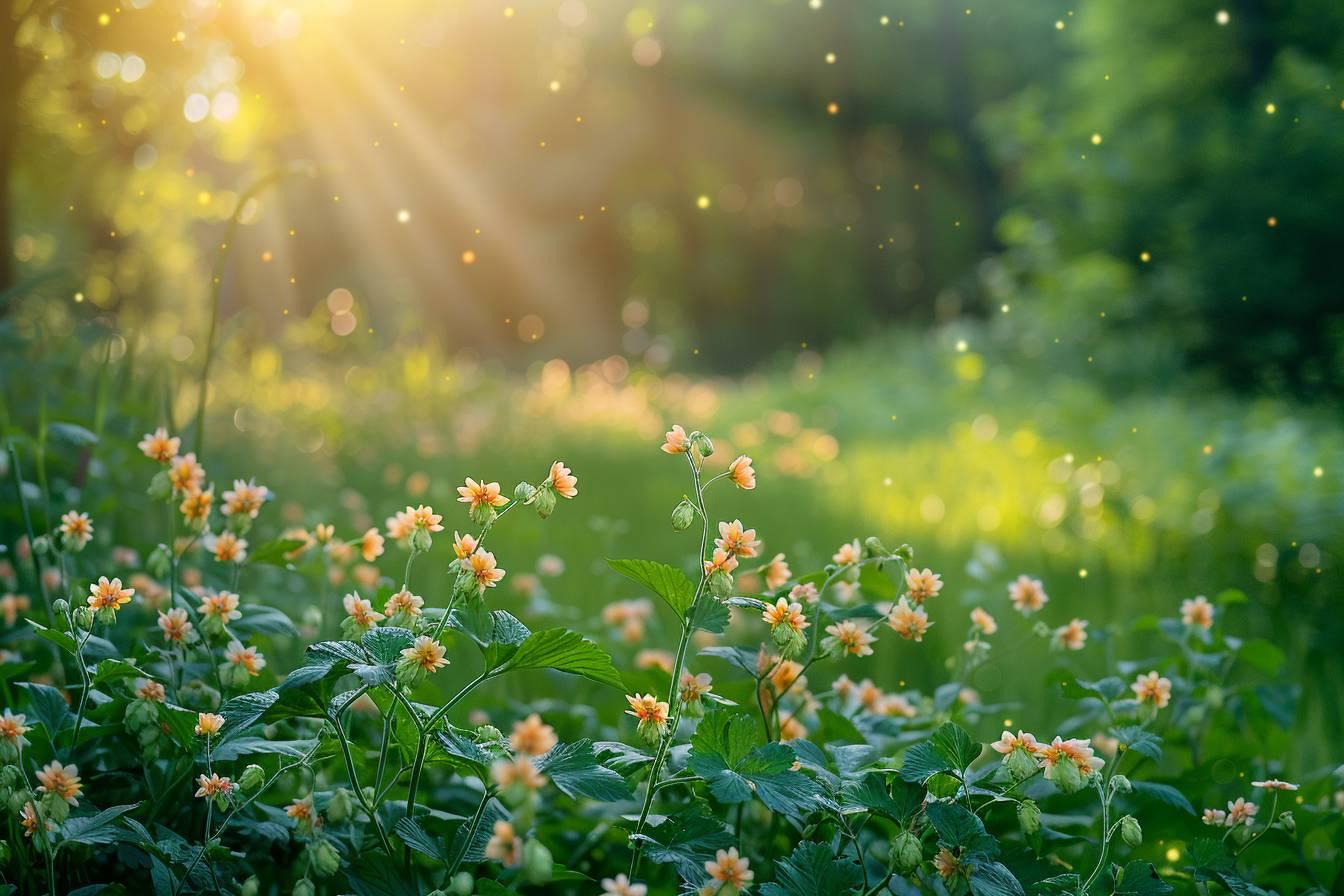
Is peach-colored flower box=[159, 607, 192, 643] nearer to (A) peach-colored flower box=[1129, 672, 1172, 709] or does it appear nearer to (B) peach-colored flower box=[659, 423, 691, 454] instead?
(B) peach-colored flower box=[659, 423, 691, 454]

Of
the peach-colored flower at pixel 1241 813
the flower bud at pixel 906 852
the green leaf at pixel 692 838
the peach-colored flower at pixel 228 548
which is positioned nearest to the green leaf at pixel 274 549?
the peach-colored flower at pixel 228 548

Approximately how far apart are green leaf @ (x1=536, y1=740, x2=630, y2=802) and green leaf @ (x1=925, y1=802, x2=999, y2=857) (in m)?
0.31

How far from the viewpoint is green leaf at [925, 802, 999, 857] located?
109 cm

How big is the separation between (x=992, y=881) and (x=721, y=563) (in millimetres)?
410

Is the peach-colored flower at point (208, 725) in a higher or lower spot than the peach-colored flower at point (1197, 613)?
higher

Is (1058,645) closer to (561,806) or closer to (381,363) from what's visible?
(561,806)

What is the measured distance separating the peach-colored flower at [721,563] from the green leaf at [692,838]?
0.24 metres

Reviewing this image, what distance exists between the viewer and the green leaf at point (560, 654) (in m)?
1.08

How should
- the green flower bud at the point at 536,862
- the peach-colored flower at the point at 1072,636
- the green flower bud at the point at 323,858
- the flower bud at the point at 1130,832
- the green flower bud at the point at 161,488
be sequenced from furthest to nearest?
1. the peach-colored flower at the point at 1072,636
2. the green flower bud at the point at 161,488
3. the flower bud at the point at 1130,832
4. the green flower bud at the point at 323,858
5. the green flower bud at the point at 536,862

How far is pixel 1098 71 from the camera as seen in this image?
273 inches

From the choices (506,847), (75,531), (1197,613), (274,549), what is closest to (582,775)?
(506,847)

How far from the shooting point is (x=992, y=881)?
3.61 feet

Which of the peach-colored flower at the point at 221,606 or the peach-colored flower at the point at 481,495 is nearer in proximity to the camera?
the peach-colored flower at the point at 481,495

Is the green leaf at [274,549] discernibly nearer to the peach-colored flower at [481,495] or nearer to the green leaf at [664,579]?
the peach-colored flower at [481,495]
